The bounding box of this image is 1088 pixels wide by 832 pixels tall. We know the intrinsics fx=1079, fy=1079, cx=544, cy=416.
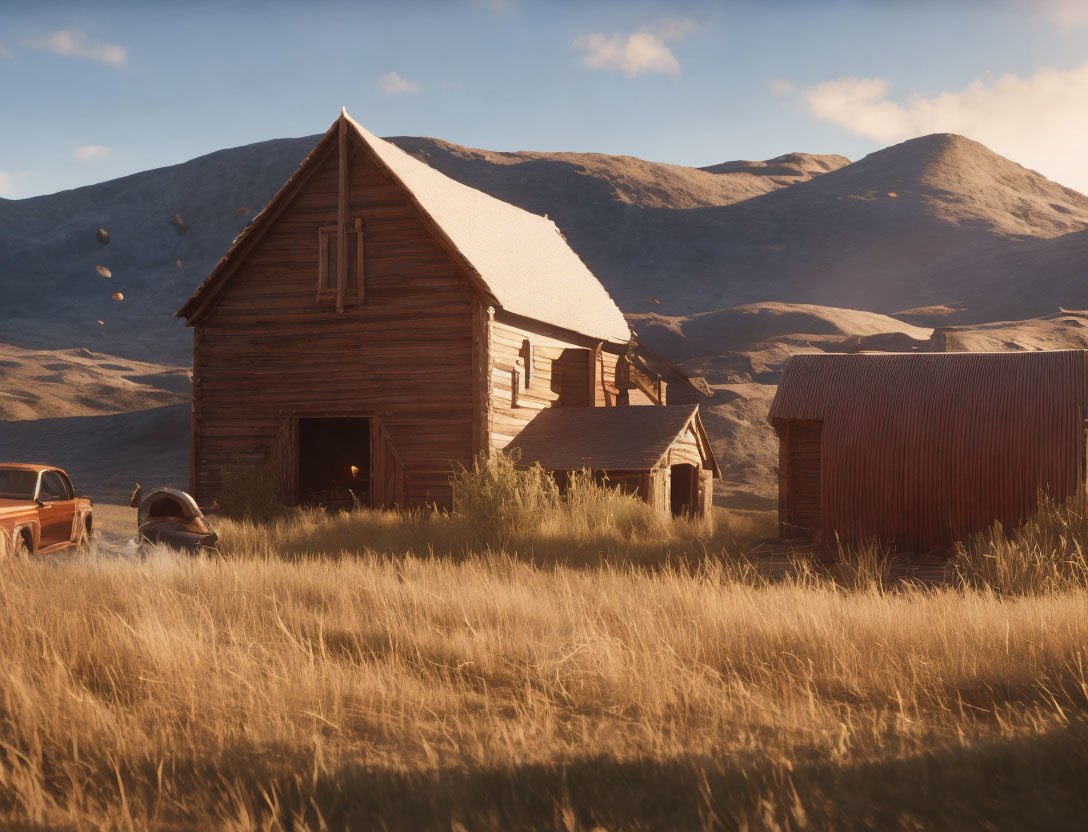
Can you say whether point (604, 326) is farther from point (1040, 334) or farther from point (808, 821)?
point (1040, 334)

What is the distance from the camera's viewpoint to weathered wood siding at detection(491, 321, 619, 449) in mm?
24406

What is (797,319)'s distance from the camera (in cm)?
7781

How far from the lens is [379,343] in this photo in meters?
24.3

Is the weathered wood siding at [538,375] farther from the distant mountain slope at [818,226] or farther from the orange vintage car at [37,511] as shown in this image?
the distant mountain slope at [818,226]

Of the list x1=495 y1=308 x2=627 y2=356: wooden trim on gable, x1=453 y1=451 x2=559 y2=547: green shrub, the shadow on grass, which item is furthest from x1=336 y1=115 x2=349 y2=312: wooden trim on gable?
the shadow on grass

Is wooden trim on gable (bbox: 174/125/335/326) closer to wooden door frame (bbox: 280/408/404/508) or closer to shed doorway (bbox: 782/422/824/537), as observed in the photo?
wooden door frame (bbox: 280/408/404/508)

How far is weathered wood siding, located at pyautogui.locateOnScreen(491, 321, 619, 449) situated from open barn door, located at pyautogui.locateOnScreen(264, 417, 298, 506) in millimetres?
4827

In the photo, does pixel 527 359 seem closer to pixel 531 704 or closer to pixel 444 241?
pixel 444 241

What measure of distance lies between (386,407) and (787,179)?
154 m

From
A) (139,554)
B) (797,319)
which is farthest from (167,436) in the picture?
(139,554)

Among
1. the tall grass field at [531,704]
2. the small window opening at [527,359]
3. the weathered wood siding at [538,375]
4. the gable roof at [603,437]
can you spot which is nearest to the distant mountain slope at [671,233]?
the weathered wood siding at [538,375]

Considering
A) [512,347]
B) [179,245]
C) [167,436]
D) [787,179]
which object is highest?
[787,179]

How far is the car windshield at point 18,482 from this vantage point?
46.9ft

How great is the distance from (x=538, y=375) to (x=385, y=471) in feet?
16.1
